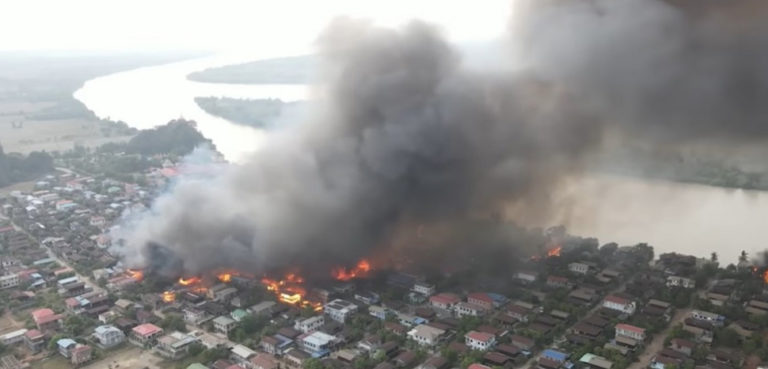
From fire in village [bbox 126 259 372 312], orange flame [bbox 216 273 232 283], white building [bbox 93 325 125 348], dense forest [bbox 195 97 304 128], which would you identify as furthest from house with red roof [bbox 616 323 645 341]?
dense forest [bbox 195 97 304 128]

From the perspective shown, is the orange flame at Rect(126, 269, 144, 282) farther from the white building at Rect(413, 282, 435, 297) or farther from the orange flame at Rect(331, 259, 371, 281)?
the white building at Rect(413, 282, 435, 297)

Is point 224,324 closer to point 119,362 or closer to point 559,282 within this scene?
point 119,362

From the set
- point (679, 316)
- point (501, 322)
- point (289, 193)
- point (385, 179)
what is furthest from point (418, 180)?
point (679, 316)

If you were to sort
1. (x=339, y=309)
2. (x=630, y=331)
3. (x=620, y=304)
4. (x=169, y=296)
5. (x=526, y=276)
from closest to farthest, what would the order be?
(x=630, y=331) → (x=620, y=304) → (x=339, y=309) → (x=169, y=296) → (x=526, y=276)

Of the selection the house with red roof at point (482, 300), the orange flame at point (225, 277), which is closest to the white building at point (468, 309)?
the house with red roof at point (482, 300)

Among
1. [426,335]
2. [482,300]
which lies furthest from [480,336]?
[482,300]

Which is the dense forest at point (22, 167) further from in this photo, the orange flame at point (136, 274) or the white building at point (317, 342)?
the white building at point (317, 342)

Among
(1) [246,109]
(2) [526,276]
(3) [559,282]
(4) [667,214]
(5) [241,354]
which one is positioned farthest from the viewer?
(1) [246,109]
